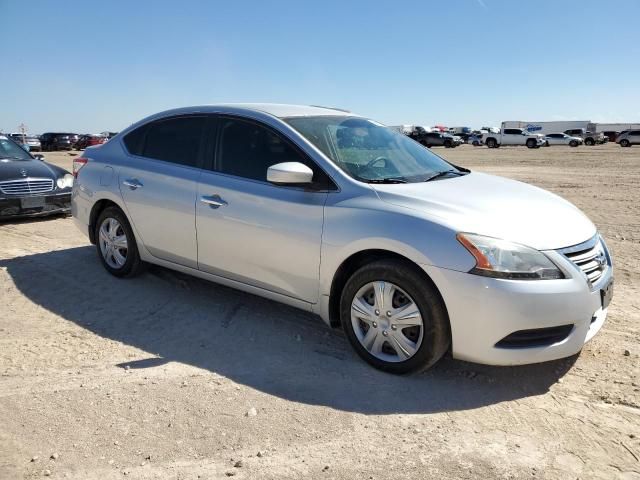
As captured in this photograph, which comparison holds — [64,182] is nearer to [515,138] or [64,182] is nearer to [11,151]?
[11,151]

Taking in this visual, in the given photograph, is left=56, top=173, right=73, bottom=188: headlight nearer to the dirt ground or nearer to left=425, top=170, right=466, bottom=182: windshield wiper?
the dirt ground

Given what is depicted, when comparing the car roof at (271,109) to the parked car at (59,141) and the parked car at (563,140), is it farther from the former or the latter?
the parked car at (563,140)

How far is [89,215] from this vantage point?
559cm

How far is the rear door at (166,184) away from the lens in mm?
4547

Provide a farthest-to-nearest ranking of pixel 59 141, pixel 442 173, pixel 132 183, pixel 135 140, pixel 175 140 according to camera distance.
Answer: pixel 59 141 → pixel 135 140 → pixel 132 183 → pixel 175 140 → pixel 442 173

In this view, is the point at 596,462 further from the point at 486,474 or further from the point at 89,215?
the point at 89,215

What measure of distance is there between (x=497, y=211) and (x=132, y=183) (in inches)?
131

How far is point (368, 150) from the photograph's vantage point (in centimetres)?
420

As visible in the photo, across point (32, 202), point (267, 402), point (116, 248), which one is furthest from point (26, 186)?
point (267, 402)

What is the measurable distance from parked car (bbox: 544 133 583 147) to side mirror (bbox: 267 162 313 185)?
50.1 m

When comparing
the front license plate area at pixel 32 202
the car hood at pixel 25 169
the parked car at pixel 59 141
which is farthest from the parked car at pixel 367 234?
the parked car at pixel 59 141

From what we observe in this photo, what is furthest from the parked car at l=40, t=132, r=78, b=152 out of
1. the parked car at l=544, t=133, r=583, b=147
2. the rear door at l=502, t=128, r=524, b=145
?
the parked car at l=544, t=133, r=583, b=147

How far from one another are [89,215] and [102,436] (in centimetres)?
326

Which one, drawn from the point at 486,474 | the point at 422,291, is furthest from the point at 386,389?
the point at 486,474
